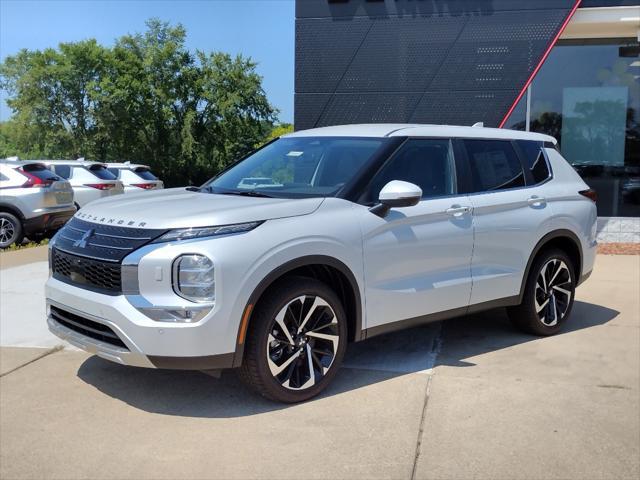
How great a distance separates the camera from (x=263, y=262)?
3824 mm

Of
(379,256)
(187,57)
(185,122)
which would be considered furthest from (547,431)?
(187,57)

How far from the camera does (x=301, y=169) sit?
4.90 m

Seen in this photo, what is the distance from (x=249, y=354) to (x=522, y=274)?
2.60 m

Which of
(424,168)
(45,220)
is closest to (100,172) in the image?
(45,220)

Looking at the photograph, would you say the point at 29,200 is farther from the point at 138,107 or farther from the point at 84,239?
the point at 138,107

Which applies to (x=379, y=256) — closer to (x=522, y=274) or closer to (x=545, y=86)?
(x=522, y=274)

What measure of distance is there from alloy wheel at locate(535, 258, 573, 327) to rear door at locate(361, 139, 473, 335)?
99cm

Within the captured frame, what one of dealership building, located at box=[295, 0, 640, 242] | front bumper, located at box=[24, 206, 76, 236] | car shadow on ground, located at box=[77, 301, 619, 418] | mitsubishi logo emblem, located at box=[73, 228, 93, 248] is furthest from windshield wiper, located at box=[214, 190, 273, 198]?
front bumper, located at box=[24, 206, 76, 236]

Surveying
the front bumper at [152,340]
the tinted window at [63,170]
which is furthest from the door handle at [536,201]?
the tinted window at [63,170]

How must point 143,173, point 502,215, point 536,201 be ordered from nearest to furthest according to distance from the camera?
point 502,215 < point 536,201 < point 143,173

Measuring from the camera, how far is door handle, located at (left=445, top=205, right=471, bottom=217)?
4.84m

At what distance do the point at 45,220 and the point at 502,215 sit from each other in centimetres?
922

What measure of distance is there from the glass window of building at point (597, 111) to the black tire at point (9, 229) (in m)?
9.23

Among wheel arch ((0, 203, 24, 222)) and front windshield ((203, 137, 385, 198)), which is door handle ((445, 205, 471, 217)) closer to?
front windshield ((203, 137, 385, 198))
